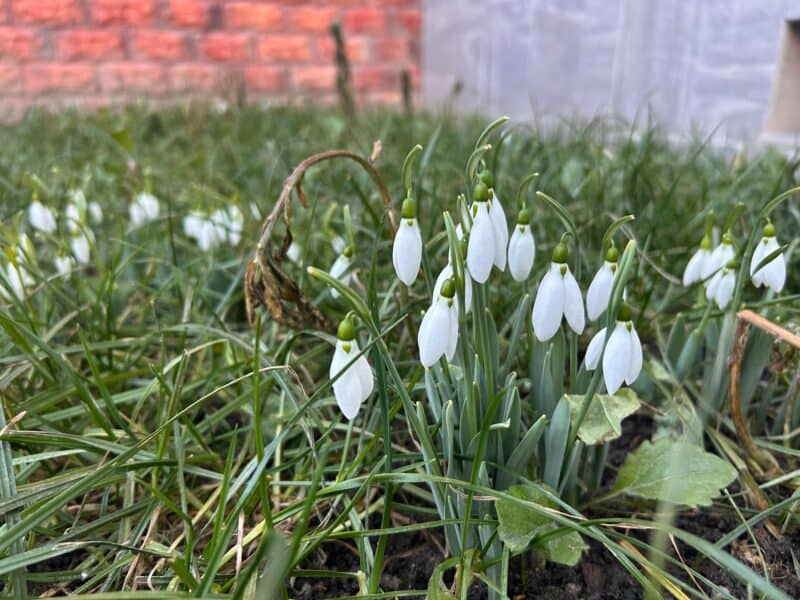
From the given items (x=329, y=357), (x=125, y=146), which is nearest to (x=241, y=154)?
(x=125, y=146)

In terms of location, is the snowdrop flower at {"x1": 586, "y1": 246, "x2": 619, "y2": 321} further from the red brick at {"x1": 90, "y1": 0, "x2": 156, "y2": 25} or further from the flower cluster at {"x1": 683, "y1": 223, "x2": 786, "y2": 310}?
the red brick at {"x1": 90, "y1": 0, "x2": 156, "y2": 25}

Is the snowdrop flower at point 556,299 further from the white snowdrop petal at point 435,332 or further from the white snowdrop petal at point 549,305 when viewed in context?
the white snowdrop petal at point 435,332

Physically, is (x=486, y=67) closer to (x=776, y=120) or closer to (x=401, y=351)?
(x=776, y=120)

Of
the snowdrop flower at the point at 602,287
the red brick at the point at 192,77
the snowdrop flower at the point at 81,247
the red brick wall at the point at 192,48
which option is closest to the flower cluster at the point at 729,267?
the snowdrop flower at the point at 602,287

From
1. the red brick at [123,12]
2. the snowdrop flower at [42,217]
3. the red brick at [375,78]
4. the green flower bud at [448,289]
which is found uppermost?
the red brick at [123,12]

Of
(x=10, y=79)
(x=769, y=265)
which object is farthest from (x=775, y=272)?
(x=10, y=79)

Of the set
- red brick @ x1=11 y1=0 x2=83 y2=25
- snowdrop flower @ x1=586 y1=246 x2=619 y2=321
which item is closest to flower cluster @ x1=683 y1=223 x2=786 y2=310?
snowdrop flower @ x1=586 y1=246 x2=619 y2=321

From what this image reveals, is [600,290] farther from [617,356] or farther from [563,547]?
[563,547]
